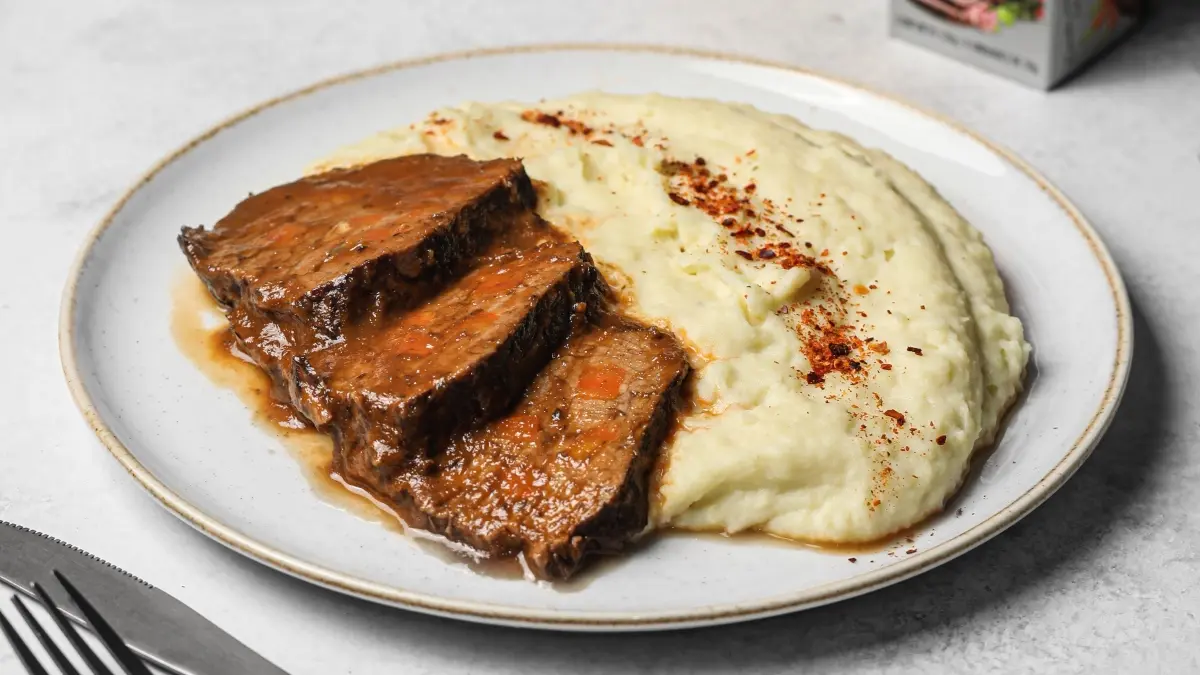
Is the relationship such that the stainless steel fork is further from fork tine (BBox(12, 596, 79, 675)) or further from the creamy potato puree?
the creamy potato puree

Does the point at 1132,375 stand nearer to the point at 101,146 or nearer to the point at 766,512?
the point at 766,512

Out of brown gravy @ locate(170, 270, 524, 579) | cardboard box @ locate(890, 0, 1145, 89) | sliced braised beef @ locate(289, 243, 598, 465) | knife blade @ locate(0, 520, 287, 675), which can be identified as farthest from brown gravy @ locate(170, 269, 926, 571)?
cardboard box @ locate(890, 0, 1145, 89)

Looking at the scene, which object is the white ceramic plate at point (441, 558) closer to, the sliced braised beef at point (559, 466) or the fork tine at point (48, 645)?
the sliced braised beef at point (559, 466)

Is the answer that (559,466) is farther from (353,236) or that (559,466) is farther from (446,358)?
(353,236)

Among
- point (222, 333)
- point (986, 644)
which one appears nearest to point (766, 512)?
point (986, 644)

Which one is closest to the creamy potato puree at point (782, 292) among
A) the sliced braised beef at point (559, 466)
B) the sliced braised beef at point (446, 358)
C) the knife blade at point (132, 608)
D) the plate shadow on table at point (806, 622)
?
the sliced braised beef at point (559, 466)
